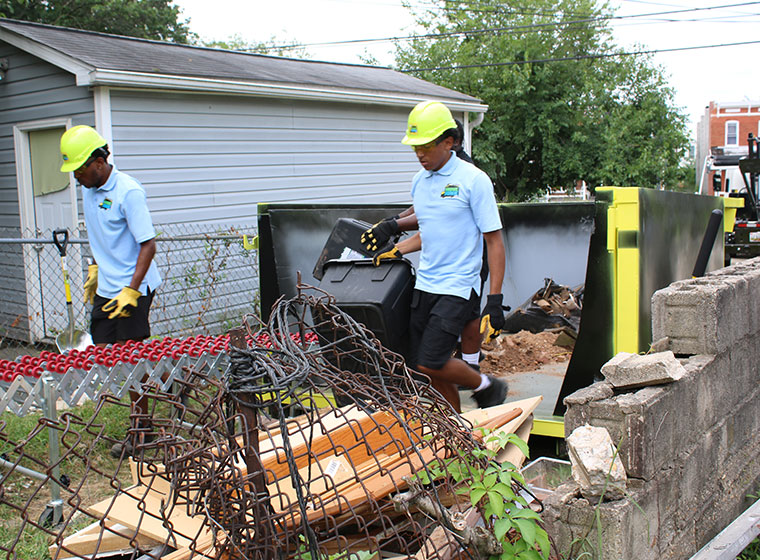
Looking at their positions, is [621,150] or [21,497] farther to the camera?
[621,150]

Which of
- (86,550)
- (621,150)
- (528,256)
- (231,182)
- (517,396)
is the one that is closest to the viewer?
(86,550)

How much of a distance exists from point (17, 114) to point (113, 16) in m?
15.8

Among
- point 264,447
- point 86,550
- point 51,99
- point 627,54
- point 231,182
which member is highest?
point 627,54

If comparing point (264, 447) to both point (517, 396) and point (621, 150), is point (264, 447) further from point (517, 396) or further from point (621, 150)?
point (621, 150)

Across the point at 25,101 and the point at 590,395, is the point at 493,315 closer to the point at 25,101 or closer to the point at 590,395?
the point at 590,395

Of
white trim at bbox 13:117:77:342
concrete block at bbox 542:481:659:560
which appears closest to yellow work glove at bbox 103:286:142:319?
concrete block at bbox 542:481:659:560

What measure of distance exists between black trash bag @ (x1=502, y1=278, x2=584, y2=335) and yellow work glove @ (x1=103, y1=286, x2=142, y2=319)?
3334 mm

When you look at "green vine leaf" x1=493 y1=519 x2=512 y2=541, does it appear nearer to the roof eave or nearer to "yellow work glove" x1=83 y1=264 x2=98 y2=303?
"yellow work glove" x1=83 y1=264 x2=98 y2=303

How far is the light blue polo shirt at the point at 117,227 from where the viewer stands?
14.8ft

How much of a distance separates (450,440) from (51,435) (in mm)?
2153

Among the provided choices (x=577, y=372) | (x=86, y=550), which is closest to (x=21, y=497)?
(x=86, y=550)

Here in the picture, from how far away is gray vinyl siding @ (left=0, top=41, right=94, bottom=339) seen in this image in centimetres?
800

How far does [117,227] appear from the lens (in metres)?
4.57

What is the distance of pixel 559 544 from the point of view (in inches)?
96.0
